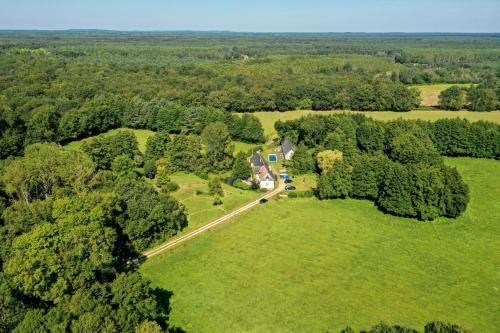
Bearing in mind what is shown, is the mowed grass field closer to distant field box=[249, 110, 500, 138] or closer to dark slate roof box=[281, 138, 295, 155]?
dark slate roof box=[281, 138, 295, 155]

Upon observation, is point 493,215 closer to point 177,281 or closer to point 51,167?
point 177,281

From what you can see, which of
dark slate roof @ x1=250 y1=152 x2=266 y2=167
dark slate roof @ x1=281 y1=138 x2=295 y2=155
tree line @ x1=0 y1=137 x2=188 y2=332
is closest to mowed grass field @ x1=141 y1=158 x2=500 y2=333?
tree line @ x1=0 y1=137 x2=188 y2=332

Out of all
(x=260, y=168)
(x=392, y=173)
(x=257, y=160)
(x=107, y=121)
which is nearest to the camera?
(x=392, y=173)

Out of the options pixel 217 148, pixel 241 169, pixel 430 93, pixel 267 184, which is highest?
pixel 430 93

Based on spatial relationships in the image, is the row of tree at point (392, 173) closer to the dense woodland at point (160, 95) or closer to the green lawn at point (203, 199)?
the green lawn at point (203, 199)

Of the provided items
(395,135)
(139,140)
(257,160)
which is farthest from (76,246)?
(395,135)

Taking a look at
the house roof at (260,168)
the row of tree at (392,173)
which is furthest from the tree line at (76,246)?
the row of tree at (392,173)

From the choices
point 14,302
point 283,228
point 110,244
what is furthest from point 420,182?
point 14,302

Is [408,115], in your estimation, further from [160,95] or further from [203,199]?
[203,199]
